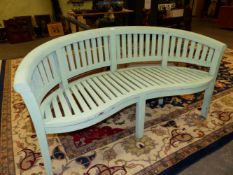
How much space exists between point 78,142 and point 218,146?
1.22 m

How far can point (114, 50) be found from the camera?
198cm

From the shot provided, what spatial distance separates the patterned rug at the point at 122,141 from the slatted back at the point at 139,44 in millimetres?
568

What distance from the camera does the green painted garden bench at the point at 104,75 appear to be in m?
1.34

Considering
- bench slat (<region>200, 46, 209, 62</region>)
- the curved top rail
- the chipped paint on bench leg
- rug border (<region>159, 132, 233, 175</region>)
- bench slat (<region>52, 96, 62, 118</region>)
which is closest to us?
the curved top rail

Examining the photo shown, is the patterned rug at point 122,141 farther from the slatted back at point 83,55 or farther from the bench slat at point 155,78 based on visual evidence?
the slatted back at point 83,55

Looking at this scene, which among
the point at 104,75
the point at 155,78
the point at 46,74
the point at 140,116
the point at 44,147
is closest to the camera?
the point at 44,147

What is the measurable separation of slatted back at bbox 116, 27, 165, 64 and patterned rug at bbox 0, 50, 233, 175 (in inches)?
22.4

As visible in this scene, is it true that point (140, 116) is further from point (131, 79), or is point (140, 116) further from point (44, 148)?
point (44, 148)

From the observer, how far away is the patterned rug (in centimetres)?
154

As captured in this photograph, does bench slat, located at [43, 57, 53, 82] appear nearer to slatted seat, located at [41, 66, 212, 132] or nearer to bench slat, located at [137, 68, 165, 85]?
slatted seat, located at [41, 66, 212, 132]

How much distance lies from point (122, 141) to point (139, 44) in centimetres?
100

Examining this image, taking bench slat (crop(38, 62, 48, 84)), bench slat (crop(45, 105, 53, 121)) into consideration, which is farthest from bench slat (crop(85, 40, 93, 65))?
bench slat (crop(45, 105, 53, 121))

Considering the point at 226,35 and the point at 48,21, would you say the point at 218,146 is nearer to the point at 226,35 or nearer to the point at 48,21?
the point at 226,35

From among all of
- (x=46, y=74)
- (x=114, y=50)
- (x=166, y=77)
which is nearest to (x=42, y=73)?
(x=46, y=74)
